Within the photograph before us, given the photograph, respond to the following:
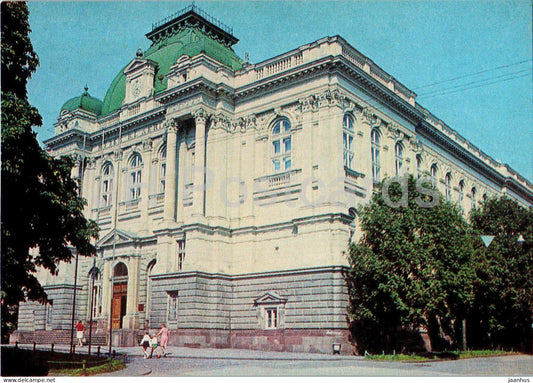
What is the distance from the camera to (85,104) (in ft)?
192

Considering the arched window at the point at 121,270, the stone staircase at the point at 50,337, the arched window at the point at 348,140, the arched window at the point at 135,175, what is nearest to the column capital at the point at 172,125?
the arched window at the point at 135,175

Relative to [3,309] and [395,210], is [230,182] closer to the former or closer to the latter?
[395,210]

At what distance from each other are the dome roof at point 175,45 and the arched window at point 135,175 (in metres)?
6.17

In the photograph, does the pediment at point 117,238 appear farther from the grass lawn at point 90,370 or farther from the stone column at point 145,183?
the grass lawn at point 90,370

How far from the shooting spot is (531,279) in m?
40.1

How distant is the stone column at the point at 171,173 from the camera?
154 ft

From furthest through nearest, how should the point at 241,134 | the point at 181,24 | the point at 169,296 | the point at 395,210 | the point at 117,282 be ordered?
the point at 181,24 < the point at 117,282 < the point at 241,134 < the point at 169,296 < the point at 395,210

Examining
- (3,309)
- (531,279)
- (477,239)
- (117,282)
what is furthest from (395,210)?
(117,282)

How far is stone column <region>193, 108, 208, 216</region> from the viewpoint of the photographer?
145 feet

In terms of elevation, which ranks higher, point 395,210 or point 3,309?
point 395,210

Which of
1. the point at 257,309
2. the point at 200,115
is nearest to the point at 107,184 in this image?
the point at 200,115

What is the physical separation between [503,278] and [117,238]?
98.9ft

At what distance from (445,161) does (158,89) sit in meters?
28.2

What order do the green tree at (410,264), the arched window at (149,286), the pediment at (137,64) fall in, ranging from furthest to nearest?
the pediment at (137,64), the arched window at (149,286), the green tree at (410,264)
